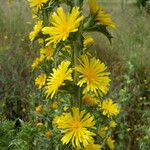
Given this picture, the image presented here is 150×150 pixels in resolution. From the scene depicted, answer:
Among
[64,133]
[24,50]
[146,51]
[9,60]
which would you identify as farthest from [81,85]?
[146,51]

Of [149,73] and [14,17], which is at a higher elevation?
Result: [14,17]

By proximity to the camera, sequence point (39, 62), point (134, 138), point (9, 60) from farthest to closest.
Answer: point (9, 60)
point (134, 138)
point (39, 62)

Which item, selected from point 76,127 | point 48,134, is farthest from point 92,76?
point 48,134

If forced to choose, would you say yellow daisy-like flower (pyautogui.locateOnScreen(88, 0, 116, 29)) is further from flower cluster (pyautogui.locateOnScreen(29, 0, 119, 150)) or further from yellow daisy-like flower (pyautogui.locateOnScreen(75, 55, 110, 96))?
yellow daisy-like flower (pyautogui.locateOnScreen(75, 55, 110, 96))


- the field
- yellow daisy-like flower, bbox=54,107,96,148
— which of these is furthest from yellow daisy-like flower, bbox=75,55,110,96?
the field

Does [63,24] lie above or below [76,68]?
above

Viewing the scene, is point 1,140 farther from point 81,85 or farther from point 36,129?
point 81,85

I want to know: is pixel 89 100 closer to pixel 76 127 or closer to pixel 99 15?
pixel 76 127
